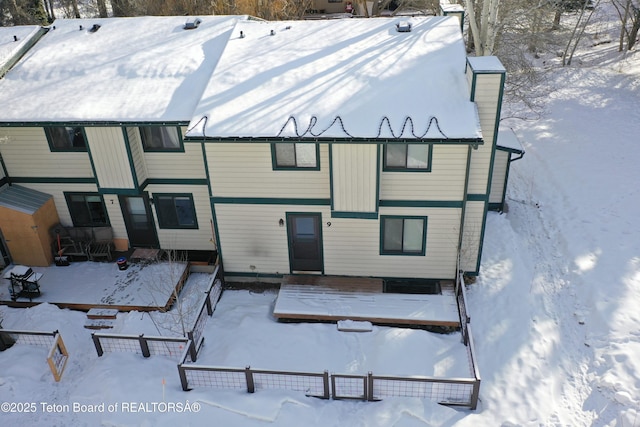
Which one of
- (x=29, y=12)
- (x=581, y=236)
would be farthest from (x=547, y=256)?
(x=29, y=12)

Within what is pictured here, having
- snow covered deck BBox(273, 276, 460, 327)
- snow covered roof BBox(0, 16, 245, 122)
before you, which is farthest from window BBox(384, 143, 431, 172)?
snow covered roof BBox(0, 16, 245, 122)

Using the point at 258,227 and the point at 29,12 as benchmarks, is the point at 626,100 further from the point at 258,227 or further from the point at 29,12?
the point at 29,12

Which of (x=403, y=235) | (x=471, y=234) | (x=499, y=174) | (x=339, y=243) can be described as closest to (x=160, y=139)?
(x=339, y=243)

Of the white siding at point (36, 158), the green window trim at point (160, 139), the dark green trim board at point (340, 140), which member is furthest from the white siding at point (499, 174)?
the white siding at point (36, 158)

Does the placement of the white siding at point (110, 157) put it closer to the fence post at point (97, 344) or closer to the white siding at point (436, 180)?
the fence post at point (97, 344)

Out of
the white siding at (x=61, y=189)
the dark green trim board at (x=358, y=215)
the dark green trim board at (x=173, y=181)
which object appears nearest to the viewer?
the dark green trim board at (x=358, y=215)

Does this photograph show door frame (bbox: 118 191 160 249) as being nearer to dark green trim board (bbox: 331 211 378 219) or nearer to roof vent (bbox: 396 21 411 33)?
dark green trim board (bbox: 331 211 378 219)
